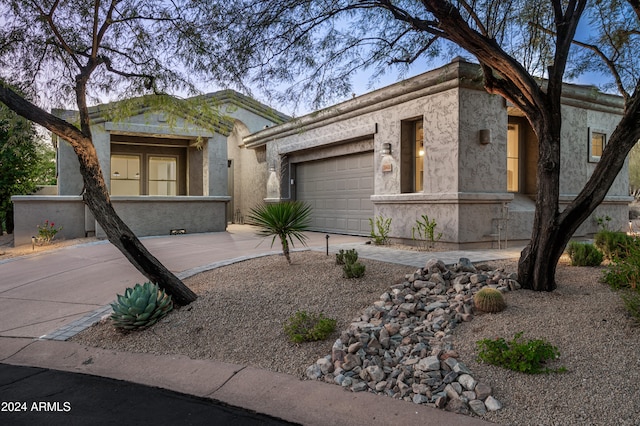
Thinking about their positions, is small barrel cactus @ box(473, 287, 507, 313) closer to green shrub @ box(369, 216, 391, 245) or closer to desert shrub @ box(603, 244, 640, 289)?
desert shrub @ box(603, 244, 640, 289)

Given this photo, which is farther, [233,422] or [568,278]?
[568,278]

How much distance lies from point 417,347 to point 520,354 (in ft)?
2.78

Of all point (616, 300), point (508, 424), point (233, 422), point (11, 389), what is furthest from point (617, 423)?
point (11, 389)

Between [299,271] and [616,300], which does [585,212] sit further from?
[299,271]

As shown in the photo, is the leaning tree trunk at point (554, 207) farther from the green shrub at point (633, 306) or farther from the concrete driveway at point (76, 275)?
the concrete driveway at point (76, 275)

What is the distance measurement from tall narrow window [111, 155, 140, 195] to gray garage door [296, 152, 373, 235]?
20.2 ft

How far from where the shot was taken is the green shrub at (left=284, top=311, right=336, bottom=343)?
4203 mm

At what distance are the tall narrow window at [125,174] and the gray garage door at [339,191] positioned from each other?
6.15 meters

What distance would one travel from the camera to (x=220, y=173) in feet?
48.6

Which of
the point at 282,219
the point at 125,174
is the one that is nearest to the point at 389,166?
the point at 282,219

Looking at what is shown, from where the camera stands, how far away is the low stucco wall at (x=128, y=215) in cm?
1199

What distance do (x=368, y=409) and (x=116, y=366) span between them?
8.31ft

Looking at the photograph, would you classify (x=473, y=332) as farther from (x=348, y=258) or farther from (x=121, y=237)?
(x=121, y=237)

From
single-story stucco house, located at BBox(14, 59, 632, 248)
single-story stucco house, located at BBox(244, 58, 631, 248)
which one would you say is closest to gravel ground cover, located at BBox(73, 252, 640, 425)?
single-story stucco house, located at BBox(244, 58, 631, 248)
